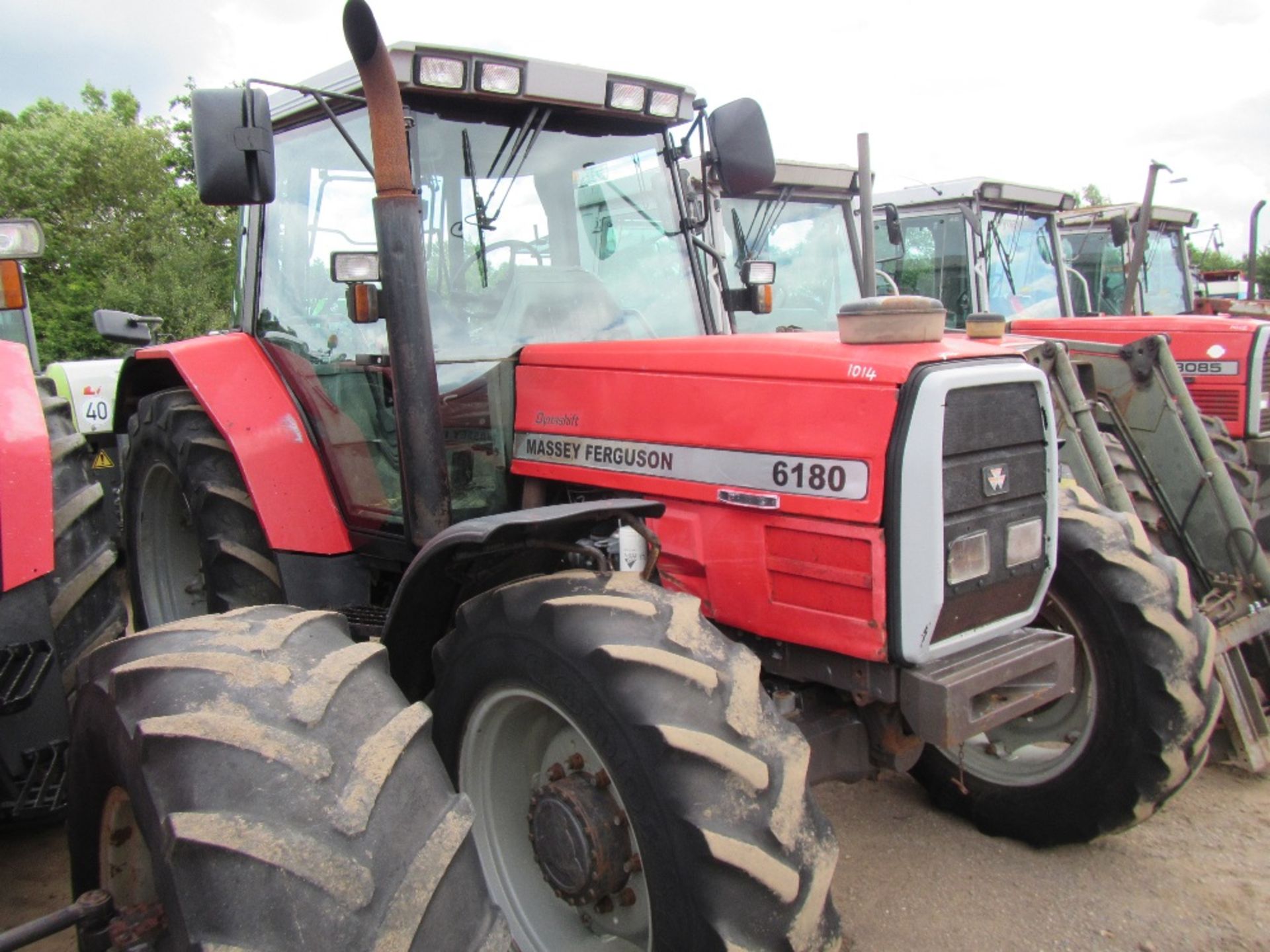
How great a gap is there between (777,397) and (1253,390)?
15.1 ft

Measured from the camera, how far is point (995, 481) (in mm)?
2383

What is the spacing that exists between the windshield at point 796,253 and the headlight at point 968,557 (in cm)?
543

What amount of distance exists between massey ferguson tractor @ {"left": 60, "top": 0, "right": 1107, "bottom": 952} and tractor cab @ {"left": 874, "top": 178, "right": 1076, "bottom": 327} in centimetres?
478

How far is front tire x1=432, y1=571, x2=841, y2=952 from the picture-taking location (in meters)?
1.87

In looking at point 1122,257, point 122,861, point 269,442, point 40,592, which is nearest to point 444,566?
point 122,861

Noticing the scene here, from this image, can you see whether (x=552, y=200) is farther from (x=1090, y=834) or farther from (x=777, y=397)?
(x=1090, y=834)

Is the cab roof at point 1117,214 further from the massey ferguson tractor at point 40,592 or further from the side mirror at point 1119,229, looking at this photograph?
the massey ferguson tractor at point 40,592

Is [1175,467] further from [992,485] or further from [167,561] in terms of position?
[167,561]

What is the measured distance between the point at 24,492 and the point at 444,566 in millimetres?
1047

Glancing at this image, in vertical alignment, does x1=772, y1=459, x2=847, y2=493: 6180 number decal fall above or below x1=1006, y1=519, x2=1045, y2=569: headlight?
above

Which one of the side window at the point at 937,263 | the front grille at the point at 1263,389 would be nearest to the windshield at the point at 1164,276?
the side window at the point at 937,263

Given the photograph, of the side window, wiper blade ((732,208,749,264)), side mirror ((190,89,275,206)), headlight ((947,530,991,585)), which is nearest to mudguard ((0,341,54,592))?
side mirror ((190,89,275,206))

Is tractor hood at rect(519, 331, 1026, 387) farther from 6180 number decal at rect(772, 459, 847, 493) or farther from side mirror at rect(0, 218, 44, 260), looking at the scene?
side mirror at rect(0, 218, 44, 260)

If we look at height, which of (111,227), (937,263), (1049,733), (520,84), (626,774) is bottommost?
(1049,733)
